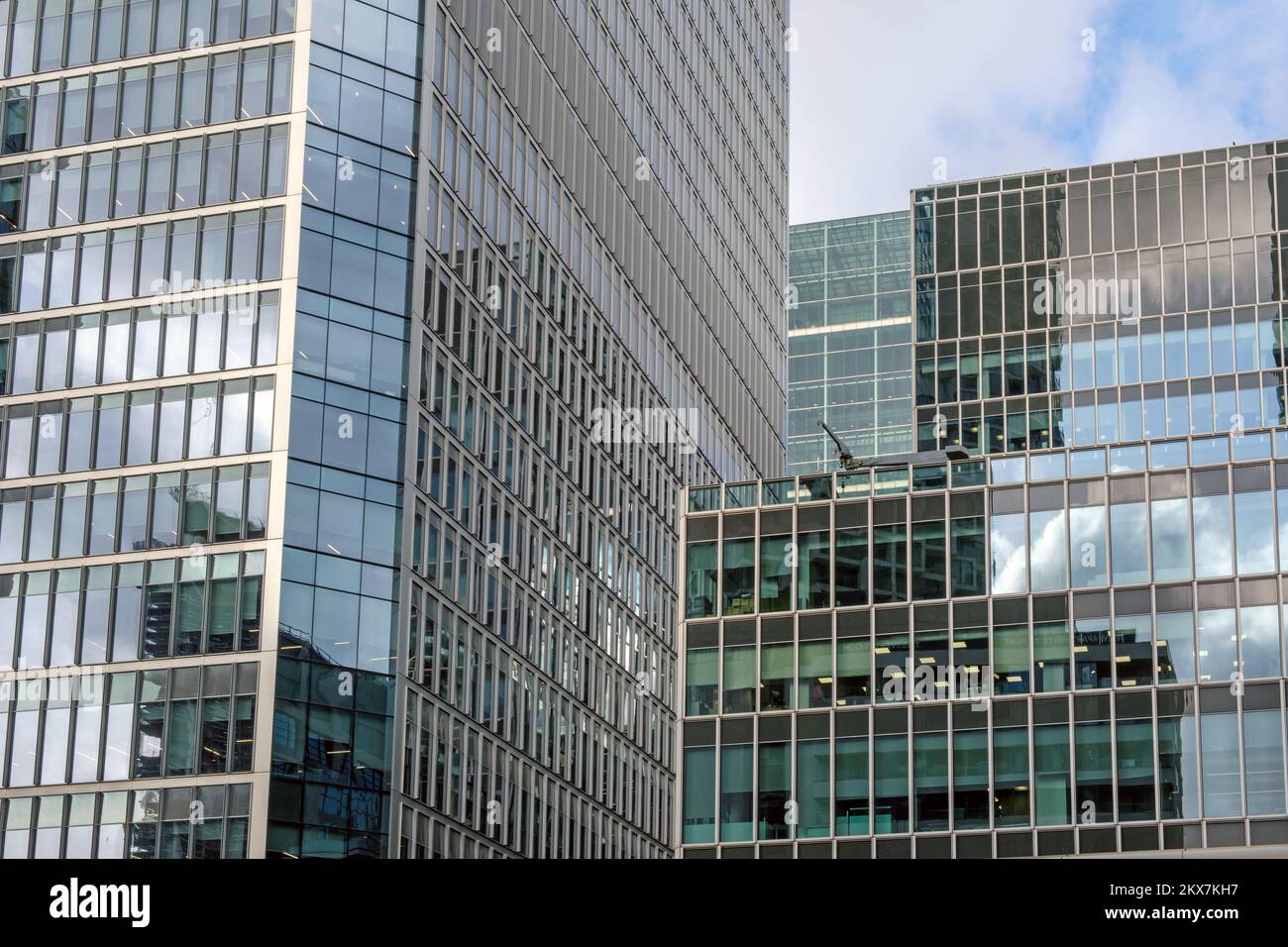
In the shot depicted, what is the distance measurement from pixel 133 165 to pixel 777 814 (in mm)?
37388

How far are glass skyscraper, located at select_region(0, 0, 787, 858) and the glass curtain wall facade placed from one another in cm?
6197

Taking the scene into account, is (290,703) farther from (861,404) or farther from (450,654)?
(861,404)

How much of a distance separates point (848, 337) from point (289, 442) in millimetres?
88541

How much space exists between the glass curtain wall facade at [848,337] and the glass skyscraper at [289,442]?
6197 centimetres

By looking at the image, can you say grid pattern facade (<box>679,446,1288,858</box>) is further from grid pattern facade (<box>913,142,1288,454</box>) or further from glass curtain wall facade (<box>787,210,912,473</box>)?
glass curtain wall facade (<box>787,210,912,473</box>)

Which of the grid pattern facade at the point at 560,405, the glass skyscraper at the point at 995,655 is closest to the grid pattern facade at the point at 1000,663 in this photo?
the glass skyscraper at the point at 995,655

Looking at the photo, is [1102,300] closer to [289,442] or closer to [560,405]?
[560,405]

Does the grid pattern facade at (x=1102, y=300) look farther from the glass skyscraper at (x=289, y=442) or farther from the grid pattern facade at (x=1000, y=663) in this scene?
the grid pattern facade at (x=1000, y=663)

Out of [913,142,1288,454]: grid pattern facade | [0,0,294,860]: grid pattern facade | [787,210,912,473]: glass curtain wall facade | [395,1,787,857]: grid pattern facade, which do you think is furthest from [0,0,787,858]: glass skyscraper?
[787,210,912,473]: glass curtain wall facade

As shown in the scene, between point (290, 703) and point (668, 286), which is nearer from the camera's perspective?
point (290, 703)
